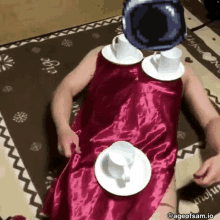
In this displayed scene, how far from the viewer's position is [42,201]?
2.43ft

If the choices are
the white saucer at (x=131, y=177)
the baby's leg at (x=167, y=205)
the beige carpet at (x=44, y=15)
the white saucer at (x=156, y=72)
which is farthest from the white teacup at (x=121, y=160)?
the beige carpet at (x=44, y=15)

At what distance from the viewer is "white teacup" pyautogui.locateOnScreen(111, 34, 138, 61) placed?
75cm

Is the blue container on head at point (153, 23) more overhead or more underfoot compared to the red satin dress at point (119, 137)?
more overhead

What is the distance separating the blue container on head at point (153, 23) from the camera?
2.26 feet

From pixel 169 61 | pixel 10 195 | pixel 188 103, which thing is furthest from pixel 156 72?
pixel 10 195

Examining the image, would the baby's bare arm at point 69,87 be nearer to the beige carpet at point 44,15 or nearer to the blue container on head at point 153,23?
the blue container on head at point 153,23

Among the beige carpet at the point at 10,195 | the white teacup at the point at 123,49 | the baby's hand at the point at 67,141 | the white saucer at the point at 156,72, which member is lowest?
the beige carpet at the point at 10,195

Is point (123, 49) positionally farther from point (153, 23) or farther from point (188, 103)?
point (188, 103)

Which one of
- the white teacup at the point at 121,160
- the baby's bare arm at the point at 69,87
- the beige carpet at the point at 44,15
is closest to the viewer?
the white teacup at the point at 121,160

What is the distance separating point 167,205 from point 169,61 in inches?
14.5

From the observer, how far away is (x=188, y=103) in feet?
2.80

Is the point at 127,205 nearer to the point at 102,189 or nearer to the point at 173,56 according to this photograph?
the point at 102,189

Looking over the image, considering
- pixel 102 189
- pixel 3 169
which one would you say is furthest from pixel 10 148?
pixel 102 189

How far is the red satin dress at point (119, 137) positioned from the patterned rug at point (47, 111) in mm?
106
